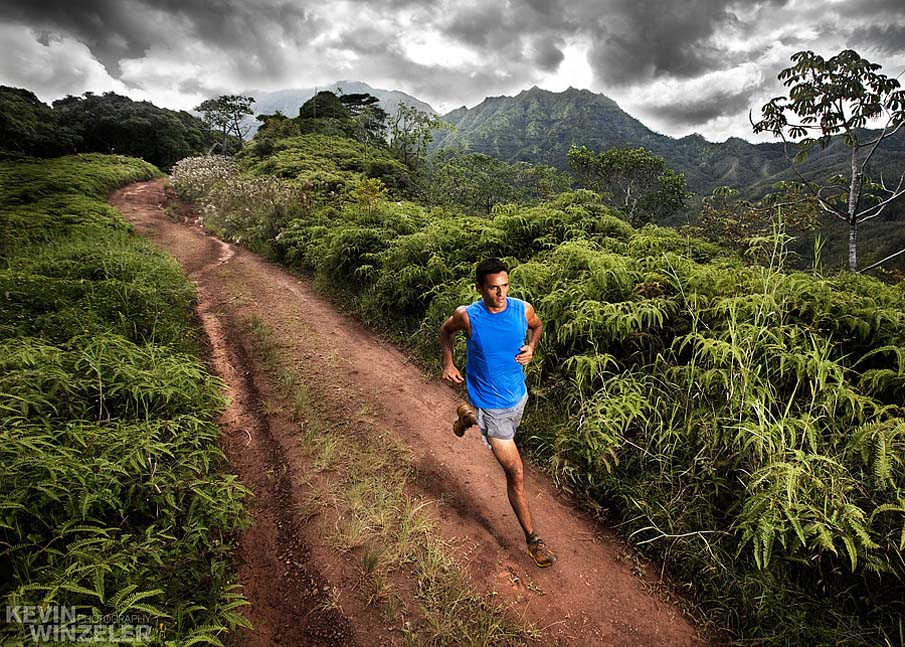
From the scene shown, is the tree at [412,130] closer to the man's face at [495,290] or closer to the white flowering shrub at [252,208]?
the white flowering shrub at [252,208]

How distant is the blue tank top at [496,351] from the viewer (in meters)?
2.83

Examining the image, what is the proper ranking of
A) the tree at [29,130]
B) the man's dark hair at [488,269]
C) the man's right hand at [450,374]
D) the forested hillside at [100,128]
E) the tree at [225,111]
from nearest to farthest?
the man's dark hair at [488,269], the man's right hand at [450,374], the tree at [29,130], the forested hillside at [100,128], the tree at [225,111]

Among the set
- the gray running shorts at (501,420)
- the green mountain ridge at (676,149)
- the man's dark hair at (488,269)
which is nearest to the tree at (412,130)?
the man's dark hair at (488,269)

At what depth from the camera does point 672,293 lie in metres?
4.51

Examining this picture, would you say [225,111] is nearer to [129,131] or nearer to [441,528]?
[129,131]

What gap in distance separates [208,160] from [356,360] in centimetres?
2524

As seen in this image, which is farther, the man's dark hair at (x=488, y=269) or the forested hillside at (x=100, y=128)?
the forested hillside at (x=100, y=128)

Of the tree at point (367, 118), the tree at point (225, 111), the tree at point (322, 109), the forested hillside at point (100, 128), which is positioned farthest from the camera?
the tree at point (225, 111)

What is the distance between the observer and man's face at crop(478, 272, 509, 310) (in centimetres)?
270

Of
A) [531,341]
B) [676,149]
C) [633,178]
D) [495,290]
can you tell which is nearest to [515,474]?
[531,341]

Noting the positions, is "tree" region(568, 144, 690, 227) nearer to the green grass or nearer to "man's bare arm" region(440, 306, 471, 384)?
"man's bare arm" region(440, 306, 471, 384)

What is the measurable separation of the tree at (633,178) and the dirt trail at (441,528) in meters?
40.0

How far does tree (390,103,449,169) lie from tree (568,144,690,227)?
19355 millimetres

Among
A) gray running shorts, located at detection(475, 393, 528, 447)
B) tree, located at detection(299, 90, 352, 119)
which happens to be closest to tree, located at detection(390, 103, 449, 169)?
tree, located at detection(299, 90, 352, 119)
